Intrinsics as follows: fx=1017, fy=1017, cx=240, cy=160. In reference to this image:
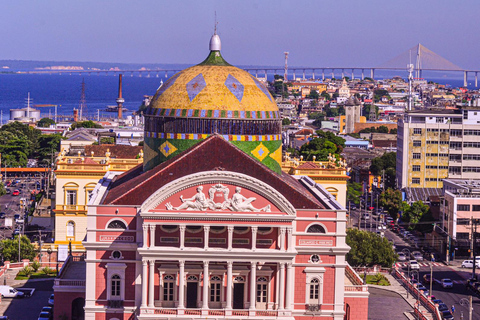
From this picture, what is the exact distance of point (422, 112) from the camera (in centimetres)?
12062

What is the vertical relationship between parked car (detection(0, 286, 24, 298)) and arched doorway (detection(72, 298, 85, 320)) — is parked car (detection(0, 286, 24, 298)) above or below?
below

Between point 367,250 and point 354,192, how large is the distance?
1812 inches

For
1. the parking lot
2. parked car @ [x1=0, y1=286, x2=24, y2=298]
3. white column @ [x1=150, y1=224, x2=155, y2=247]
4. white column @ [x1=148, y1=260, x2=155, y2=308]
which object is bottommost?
the parking lot

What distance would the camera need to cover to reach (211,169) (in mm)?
52031

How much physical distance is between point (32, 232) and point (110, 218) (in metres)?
35.8

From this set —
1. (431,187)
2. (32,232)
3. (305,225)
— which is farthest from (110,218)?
(431,187)

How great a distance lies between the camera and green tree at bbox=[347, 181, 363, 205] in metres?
114

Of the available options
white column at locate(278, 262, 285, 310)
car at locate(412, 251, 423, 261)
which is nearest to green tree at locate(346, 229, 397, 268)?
car at locate(412, 251, 423, 261)

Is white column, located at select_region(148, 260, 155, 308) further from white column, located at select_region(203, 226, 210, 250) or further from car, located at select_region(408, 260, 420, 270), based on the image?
car, located at select_region(408, 260, 420, 270)

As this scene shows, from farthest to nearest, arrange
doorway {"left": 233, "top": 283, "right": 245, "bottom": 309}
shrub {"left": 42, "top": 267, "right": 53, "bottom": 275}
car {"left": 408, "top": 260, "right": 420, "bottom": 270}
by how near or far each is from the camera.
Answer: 1. car {"left": 408, "top": 260, "right": 420, "bottom": 270}
2. shrub {"left": 42, "top": 267, "right": 53, "bottom": 275}
3. doorway {"left": 233, "top": 283, "right": 245, "bottom": 309}

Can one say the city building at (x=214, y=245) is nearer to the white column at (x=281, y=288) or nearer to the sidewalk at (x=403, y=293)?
the white column at (x=281, y=288)

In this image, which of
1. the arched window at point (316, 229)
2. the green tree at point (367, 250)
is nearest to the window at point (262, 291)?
the arched window at point (316, 229)

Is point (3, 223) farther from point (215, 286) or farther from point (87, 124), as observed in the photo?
point (87, 124)

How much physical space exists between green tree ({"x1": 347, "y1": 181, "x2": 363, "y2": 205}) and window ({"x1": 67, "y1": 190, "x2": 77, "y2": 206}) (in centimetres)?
4355
